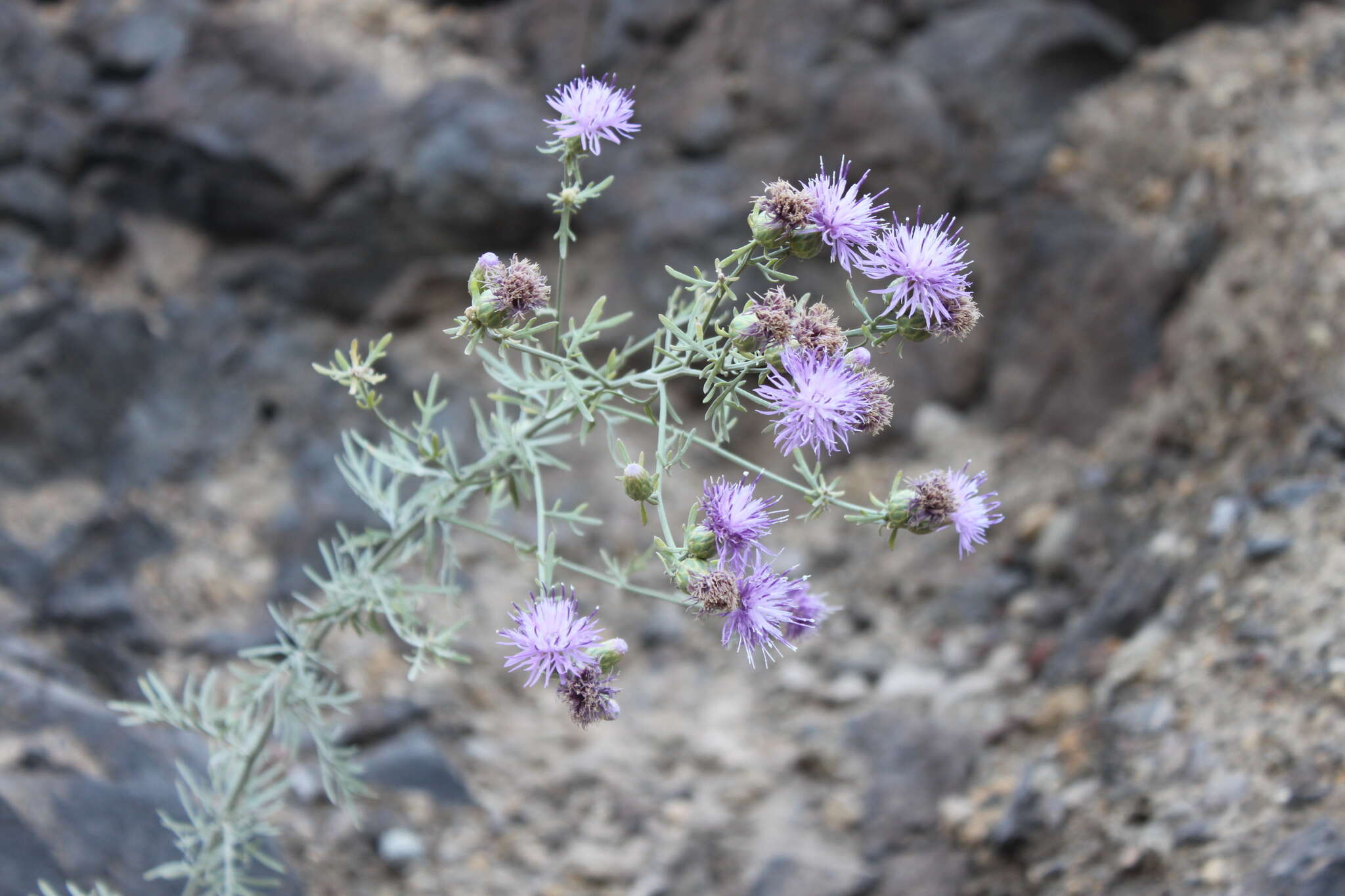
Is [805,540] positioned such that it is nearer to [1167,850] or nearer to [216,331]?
[1167,850]

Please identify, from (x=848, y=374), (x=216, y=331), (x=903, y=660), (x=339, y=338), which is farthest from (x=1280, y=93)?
(x=216, y=331)

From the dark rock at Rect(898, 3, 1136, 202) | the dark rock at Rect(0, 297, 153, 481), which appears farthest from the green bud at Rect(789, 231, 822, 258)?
the dark rock at Rect(0, 297, 153, 481)

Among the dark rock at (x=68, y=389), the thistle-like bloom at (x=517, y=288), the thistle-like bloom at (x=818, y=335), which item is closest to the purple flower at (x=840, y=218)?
the thistle-like bloom at (x=818, y=335)

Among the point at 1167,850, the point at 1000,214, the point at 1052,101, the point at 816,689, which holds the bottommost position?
the point at 1167,850

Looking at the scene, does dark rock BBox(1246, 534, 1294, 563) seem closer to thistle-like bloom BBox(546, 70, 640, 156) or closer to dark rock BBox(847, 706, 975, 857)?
dark rock BBox(847, 706, 975, 857)

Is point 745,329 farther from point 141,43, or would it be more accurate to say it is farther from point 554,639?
point 141,43

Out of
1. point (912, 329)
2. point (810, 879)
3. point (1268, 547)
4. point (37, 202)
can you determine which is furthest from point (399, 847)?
point (37, 202)
